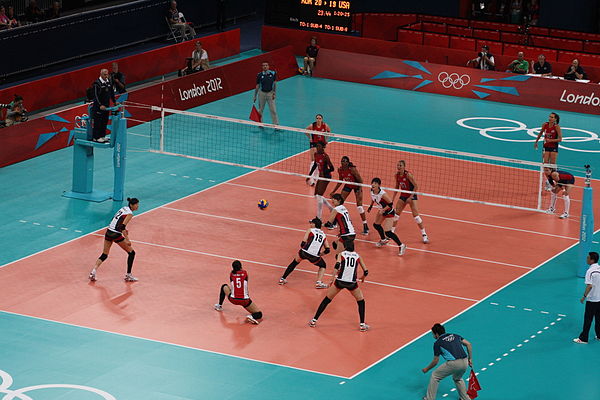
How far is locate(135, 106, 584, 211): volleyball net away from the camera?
34.8 m

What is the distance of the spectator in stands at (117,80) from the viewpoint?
40.2 m

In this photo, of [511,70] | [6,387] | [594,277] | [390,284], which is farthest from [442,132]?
[6,387]

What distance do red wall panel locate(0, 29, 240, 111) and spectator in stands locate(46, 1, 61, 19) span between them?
4681 millimetres

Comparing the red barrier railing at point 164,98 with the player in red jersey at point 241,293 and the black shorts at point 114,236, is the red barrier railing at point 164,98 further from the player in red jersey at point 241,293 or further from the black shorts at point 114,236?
the player in red jersey at point 241,293

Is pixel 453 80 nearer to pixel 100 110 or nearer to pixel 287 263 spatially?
pixel 100 110

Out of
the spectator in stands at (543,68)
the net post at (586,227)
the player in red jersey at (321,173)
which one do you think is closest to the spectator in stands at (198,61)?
the spectator in stands at (543,68)

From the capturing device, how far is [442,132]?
41125 millimetres

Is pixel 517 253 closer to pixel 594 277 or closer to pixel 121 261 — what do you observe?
pixel 594 277

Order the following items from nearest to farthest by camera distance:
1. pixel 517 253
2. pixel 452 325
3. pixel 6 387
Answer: pixel 6 387, pixel 452 325, pixel 517 253

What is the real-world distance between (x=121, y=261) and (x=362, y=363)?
7.91 meters

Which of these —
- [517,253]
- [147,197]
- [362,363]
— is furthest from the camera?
[147,197]

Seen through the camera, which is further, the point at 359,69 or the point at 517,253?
the point at 359,69

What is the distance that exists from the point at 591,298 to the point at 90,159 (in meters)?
15.5

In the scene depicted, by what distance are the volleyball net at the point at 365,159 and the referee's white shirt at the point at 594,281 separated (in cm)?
940
